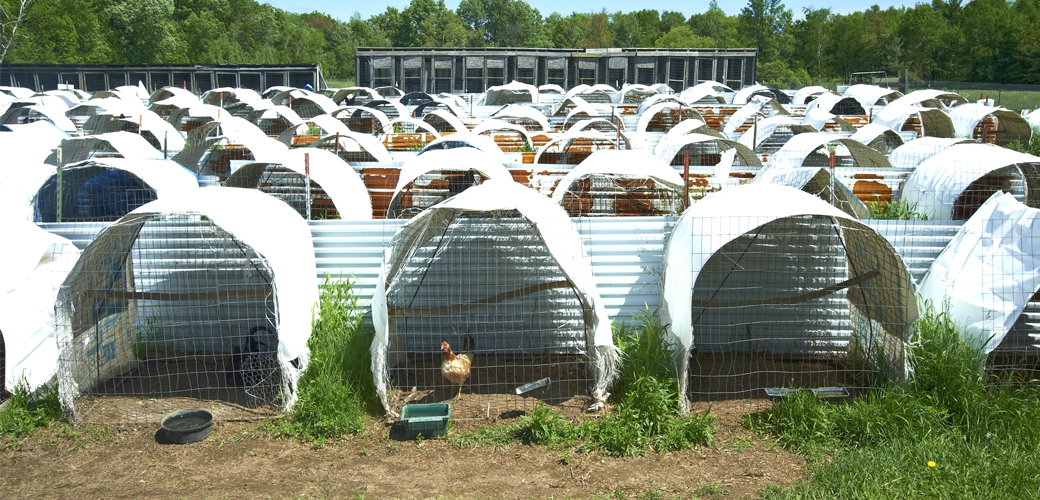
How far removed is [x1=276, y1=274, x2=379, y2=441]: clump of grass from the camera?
5.67 m

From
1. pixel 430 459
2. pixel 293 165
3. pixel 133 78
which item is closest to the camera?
pixel 430 459

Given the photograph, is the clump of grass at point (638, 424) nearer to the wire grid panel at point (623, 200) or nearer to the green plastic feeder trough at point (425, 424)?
the green plastic feeder trough at point (425, 424)

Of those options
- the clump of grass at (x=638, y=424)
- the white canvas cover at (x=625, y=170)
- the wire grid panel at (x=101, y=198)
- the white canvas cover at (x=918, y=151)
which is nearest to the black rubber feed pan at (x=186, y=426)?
the clump of grass at (x=638, y=424)

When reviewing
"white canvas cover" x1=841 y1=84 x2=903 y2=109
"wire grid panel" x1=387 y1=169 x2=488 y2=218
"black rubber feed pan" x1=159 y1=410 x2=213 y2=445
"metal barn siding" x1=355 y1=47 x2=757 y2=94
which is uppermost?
"metal barn siding" x1=355 y1=47 x2=757 y2=94

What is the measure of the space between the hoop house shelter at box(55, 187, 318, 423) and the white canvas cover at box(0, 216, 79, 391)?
13.9 inches

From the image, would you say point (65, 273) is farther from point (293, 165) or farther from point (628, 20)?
point (628, 20)

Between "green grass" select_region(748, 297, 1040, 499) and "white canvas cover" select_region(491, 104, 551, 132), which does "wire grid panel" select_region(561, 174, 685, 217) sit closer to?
"green grass" select_region(748, 297, 1040, 499)

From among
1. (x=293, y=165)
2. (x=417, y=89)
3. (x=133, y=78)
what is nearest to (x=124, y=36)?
(x=133, y=78)

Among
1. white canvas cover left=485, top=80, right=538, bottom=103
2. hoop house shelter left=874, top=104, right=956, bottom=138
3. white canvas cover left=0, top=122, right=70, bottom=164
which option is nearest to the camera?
white canvas cover left=0, top=122, right=70, bottom=164

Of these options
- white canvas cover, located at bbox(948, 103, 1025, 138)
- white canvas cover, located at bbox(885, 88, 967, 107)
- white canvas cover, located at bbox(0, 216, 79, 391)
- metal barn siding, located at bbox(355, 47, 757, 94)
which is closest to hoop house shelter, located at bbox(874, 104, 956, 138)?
white canvas cover, located at bbox(948, 103, 1025, 138)

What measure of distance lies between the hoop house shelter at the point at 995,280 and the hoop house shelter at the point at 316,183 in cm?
685

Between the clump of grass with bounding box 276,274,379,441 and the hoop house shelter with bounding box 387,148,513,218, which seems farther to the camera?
the hoop house shelter with bounding box 387,148,513,218

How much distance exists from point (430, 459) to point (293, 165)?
19.1 ft

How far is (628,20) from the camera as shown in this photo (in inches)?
3890
